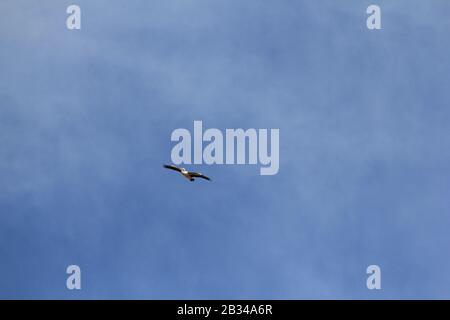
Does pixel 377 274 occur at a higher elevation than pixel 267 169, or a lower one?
lower
